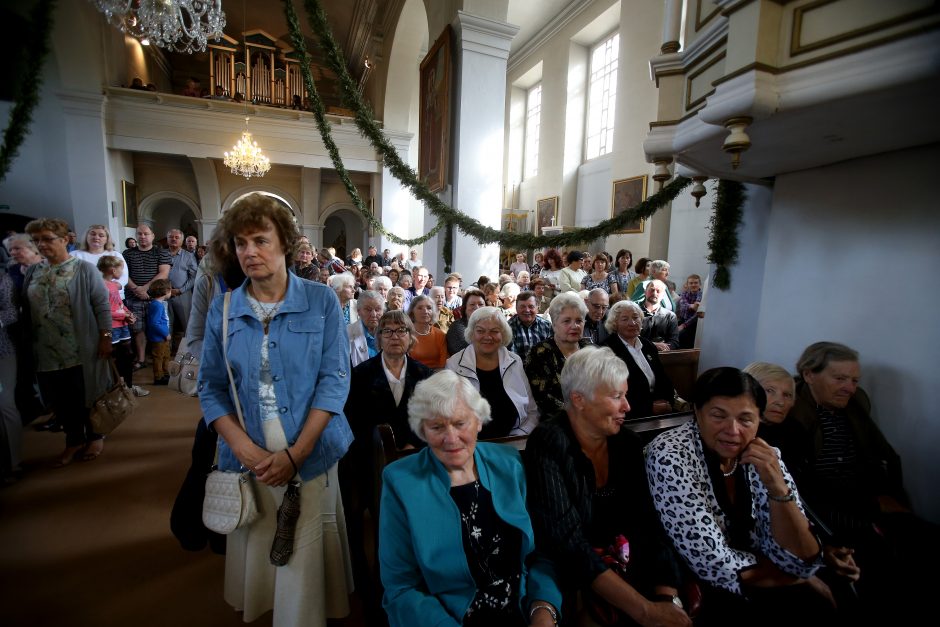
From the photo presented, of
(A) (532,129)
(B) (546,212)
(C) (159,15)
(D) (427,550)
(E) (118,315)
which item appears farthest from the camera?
(A) (532,129)

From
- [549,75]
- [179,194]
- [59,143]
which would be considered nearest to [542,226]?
[549,75]

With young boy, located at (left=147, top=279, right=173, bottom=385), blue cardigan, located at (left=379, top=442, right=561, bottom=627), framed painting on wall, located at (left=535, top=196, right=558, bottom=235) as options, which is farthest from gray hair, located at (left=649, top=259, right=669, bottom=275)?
framed painting on wall, located at (left=535, top=196, right=558, bottom=235)

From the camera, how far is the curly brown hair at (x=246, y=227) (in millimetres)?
1466

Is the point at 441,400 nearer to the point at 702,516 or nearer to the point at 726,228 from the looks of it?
the point at 702,516

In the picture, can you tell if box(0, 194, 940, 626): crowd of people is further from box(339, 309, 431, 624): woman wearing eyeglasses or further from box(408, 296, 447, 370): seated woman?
box(408, 296, 447, 370): seated woman

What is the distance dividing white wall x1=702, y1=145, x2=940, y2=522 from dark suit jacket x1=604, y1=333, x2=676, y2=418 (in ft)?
3.12

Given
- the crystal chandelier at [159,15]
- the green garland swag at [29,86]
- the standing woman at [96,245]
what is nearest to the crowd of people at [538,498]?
the green garland swag at [29,86]

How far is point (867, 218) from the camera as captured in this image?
2592mm

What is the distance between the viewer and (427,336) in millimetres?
3355

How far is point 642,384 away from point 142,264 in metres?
5.75

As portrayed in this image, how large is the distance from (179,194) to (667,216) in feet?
43.5

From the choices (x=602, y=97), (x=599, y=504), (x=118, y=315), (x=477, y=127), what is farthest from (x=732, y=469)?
(x=602, y=97)

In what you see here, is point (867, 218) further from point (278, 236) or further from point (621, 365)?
point (278, 236)

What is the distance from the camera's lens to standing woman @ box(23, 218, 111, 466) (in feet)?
9.50
